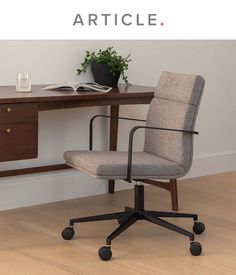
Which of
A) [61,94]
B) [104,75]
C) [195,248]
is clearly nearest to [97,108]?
[104,75]

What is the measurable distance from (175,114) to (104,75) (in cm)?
92

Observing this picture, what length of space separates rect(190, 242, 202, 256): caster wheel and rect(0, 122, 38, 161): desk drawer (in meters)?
0.99

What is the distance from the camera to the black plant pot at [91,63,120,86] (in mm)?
4922

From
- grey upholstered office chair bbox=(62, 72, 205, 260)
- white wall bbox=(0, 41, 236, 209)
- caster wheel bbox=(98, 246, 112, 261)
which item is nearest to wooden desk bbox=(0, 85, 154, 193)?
grey upholstered office chair bbox=(62, 72, 205, 260)

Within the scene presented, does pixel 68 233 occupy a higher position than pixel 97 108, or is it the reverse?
pixel 97 108

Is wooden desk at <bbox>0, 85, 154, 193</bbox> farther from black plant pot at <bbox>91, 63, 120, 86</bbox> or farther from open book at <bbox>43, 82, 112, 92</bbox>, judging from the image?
black plant pot at <bbox>91, 63, 120, 86</bbox>

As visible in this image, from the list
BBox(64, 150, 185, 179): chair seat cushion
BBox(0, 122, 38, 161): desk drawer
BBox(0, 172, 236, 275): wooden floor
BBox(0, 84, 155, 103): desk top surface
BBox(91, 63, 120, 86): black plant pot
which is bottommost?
BBox(0, 172, 236, 275): wooden floor

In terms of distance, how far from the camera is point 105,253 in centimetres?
376

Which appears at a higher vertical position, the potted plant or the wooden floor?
the potted plant

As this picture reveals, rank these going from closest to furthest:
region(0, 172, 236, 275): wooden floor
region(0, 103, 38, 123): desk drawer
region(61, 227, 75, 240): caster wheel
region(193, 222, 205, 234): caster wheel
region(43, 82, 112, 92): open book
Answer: region(0, 172, 236, 275): wooden floor < region(0, 103, 38, 123): desk drawer < region(61, 227, 75, 240): caster wheel < region(193, 222, 205, 234): caster wheel < region(43, 82, 112, 92): open book

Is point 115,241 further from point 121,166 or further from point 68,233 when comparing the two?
point 121,166

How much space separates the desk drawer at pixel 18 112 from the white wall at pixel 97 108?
0.69 meters

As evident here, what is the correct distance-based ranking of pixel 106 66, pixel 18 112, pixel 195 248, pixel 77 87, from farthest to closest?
1. pixel 106 66
2. pixel 77 87
3. pixel 18 112
4. pixel 195 248

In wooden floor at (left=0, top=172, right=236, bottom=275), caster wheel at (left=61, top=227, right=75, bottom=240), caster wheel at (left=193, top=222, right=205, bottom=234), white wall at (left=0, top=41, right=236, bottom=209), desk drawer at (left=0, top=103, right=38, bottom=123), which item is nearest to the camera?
wooden floor at (left=0, top=172, right=236, bottom=275)
